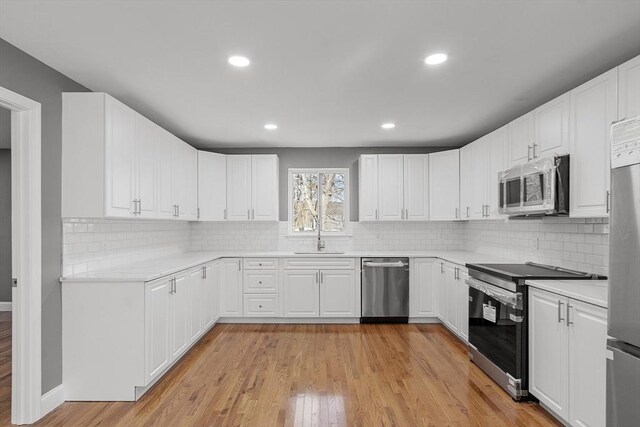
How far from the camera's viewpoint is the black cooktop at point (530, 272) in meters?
2.67

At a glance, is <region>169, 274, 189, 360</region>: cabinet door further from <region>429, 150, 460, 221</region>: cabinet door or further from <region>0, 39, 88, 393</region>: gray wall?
<region>429, 150, 460, 221</region>: cabinet door

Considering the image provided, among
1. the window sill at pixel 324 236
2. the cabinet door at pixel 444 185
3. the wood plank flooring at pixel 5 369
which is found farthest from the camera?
the window sill at pixel 324 236

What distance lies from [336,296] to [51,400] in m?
3.06

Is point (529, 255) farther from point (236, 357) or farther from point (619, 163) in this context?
point (236, 357)

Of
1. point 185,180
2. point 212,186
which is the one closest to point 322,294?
point 212,186

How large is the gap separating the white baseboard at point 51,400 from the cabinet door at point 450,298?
372cm

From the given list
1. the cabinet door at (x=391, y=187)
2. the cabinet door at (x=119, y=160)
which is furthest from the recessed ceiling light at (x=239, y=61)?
the cabinet door at (x=391, y=187)

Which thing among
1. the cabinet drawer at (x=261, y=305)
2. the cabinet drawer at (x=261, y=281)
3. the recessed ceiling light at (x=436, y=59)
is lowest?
the cabinet drawer at (x=261, y=305)

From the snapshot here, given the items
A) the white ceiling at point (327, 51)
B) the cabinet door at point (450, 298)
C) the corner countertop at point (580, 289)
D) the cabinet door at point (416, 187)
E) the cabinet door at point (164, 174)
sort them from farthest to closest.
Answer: the cabinet door at point (416, 187)
the cabinet door at point (450, 298)
the cabinet door at point (164, 174)
the corner countertop at point (580, 289)
the white ceiling at point (327, 51)

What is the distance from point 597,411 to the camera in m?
2.04

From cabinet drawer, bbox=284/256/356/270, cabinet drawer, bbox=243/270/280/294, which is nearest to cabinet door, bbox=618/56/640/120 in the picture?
cabinet drawer, bbox=284/256/356/270

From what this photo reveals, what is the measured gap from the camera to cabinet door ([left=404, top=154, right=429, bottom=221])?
509 centimetres

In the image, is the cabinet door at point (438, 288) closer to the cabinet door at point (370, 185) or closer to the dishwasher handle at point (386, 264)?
the dishwasher handle at point (386, 264)

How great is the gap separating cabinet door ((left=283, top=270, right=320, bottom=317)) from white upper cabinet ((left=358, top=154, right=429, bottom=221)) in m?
1.16
